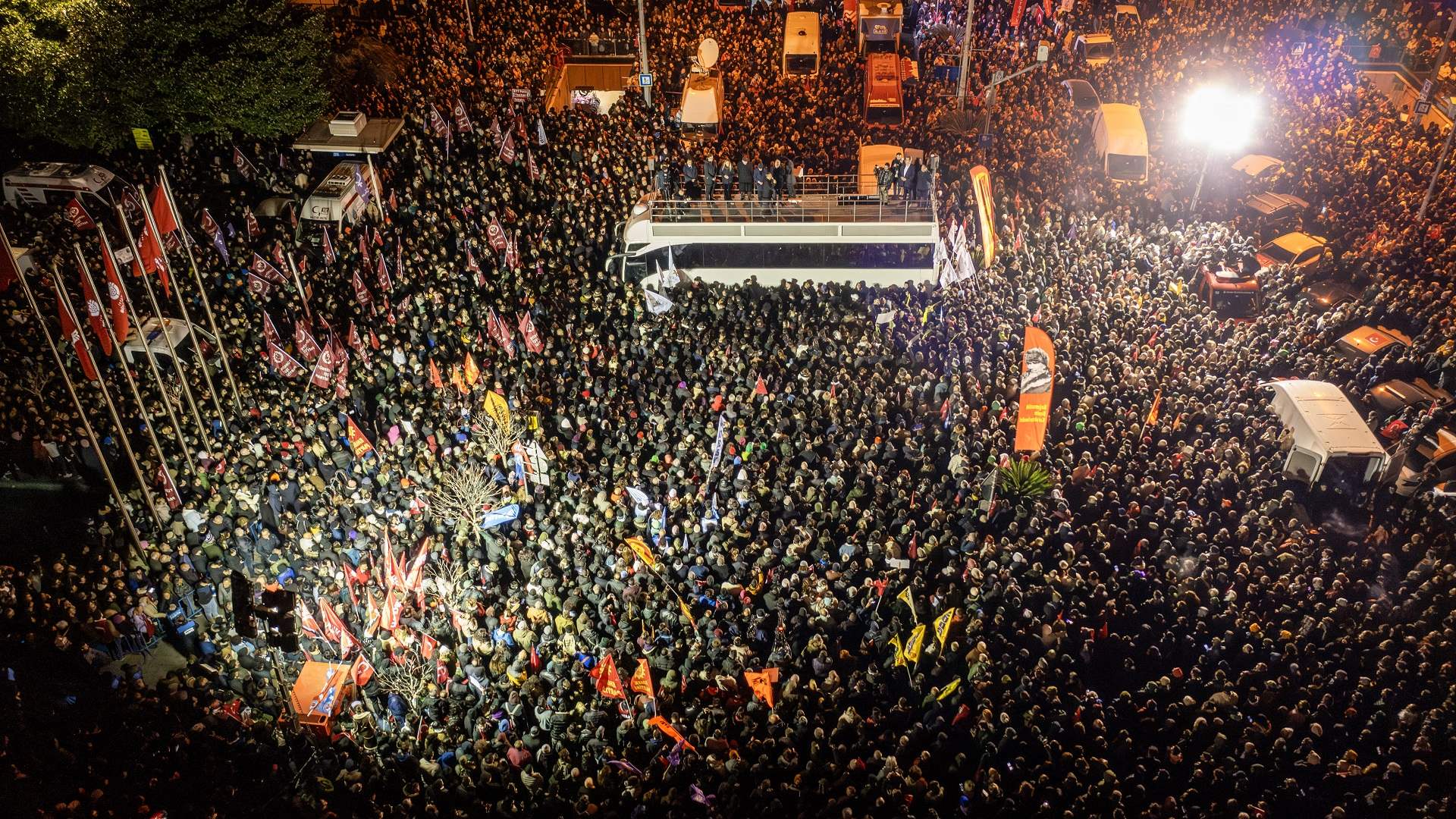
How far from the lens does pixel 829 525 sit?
50.4ft

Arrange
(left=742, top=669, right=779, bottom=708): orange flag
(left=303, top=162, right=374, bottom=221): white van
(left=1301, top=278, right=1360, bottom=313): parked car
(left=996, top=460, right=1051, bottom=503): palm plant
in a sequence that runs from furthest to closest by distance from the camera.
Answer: (left=303, top=162, right=374, bottom=221): white van < (left=1301, top=278, right=1360, bottom=313): parked car < (left=996, top=460, right=1051, bottom=503): palm plant < (left=742, top=669, right=779, bottom=708): orange flag

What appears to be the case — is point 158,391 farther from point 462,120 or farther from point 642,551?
point 642,551

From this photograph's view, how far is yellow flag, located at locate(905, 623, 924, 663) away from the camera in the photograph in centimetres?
1311

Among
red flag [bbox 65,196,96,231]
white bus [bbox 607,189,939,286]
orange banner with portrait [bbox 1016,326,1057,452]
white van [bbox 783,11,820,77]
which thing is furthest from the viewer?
white van [bbox 783,11,820,77]

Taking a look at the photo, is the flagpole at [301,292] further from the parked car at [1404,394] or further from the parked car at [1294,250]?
the parked car at [1294,250]

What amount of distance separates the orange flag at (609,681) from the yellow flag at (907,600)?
381 centimetres

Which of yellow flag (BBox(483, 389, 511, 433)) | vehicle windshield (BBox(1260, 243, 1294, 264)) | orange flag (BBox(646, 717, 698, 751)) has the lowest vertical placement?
orange flag (BBox(646, 717, 698, 751))

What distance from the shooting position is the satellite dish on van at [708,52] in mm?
27891

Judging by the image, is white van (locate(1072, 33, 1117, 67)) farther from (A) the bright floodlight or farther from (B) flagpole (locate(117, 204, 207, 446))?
(B) flagpole (locate(117, 204, 207, 446))

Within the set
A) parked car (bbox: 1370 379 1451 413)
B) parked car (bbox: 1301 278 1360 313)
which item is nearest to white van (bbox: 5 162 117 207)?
parked car (bbox: 1301 278 1360 313)

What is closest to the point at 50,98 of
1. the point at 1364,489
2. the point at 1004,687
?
the point at 1004,687

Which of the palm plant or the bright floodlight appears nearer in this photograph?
the palm plant

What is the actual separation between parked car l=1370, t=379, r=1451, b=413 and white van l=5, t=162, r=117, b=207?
2784cm

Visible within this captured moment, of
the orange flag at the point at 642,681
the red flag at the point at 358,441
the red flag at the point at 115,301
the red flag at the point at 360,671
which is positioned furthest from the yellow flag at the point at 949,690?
the red flag at the point at 115,301
